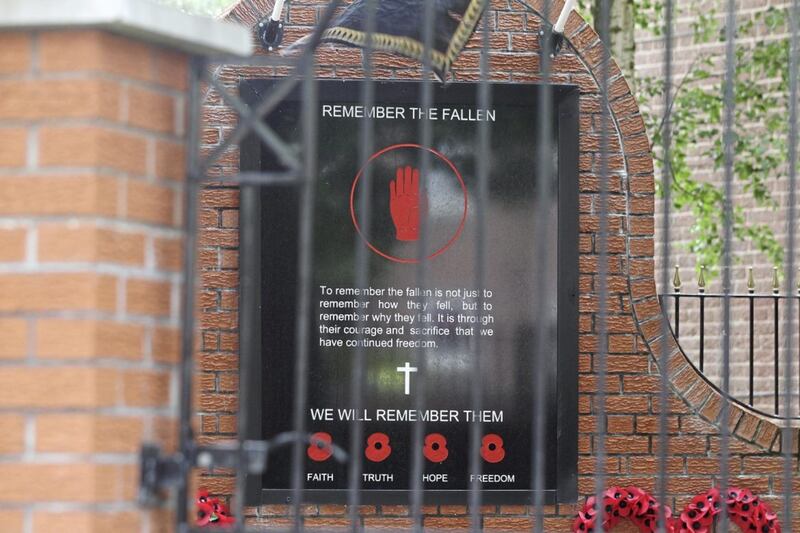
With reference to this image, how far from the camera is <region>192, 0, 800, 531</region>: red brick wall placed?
18.3ft

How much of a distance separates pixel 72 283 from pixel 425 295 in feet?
11.4

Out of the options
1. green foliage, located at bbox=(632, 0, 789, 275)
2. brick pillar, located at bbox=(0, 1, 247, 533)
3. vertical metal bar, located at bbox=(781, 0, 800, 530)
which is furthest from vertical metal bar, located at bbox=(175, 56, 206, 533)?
green foliage, located at bbox=(632, 0, 789, 275)

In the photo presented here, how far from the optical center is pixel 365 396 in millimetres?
5520

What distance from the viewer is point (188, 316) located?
7.30ft

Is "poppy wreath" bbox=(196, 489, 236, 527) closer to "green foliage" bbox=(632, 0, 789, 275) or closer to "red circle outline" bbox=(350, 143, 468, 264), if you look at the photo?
"red circle outline" bbox=(350, 143, 468, 264)

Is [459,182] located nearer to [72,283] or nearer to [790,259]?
[790,259]

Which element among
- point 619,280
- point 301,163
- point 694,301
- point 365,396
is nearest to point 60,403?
point 301,163

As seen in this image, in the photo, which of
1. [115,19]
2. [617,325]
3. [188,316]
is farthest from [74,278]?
[617,325]

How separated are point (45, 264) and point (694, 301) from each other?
336 inches

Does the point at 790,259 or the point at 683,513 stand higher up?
the point at 790,259

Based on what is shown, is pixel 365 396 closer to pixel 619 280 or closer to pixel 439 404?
pixel 439 404

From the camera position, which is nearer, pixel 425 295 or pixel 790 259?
pixel 790 259

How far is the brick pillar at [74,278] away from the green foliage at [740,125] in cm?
694

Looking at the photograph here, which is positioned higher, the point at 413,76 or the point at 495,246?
the point at 413,76
